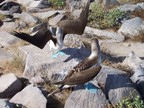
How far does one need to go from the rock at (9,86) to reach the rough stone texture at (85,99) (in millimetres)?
1210

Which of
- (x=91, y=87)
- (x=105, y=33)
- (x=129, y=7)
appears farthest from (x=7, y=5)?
(x=91, y=87)

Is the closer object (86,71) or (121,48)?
(86,71)

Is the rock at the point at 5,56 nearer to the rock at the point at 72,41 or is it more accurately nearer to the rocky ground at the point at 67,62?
the rocky ground at the point at 67,62

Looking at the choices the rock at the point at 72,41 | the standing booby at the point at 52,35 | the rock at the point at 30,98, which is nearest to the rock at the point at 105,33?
the rock at the point at 72,41

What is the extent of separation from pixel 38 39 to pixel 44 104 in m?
2.08

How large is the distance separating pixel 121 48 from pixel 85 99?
3958 mm

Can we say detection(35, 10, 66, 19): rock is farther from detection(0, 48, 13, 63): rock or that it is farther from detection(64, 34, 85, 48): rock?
detection(0, 48, 13, 63): rock

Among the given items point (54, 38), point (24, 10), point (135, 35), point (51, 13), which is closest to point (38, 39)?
point (54, 38)

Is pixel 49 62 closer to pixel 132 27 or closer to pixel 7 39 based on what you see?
pixel 7 39

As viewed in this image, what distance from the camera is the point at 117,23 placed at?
13.1m

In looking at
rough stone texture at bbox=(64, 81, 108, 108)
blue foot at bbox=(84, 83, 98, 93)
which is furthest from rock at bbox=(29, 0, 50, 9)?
rough stone texture at bbox=(64, 81, 108, 108)

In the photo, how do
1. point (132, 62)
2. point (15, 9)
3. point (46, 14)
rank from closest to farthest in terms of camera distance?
point (132, 62)
point (46, 14)
point (15, 9)

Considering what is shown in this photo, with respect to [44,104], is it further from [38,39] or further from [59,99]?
[38,39]

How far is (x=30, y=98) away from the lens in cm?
825
